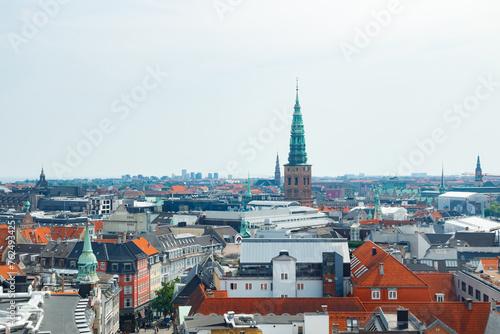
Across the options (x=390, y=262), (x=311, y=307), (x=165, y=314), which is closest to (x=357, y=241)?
(x=165, y=314)

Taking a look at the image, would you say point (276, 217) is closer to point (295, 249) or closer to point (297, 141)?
point (297, 141)

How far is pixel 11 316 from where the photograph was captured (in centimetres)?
2688

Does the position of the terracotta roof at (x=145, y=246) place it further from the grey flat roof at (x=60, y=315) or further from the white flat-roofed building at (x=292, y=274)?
the grey flat roof at (x=60, y=315)

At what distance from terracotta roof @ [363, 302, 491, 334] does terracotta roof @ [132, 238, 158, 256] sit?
4317 centimetres

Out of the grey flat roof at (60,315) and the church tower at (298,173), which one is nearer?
the grey flat roof at (60,315)

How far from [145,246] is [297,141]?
9334cm

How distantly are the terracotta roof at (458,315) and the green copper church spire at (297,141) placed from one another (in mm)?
126432

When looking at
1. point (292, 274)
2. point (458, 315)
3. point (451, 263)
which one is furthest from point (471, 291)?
point (451, 263)

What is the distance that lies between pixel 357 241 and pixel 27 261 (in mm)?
48247

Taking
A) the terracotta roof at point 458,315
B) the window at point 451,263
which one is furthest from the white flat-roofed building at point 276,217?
the terracotta roof at point 458,315

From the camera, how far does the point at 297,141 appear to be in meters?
180

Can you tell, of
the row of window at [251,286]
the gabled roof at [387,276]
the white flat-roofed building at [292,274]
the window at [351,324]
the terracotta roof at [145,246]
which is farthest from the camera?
the terracotta roof at [145,246]

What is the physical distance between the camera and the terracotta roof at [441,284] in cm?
6712

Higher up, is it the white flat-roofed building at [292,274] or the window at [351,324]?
the white flat-roofed building at [292,274]
